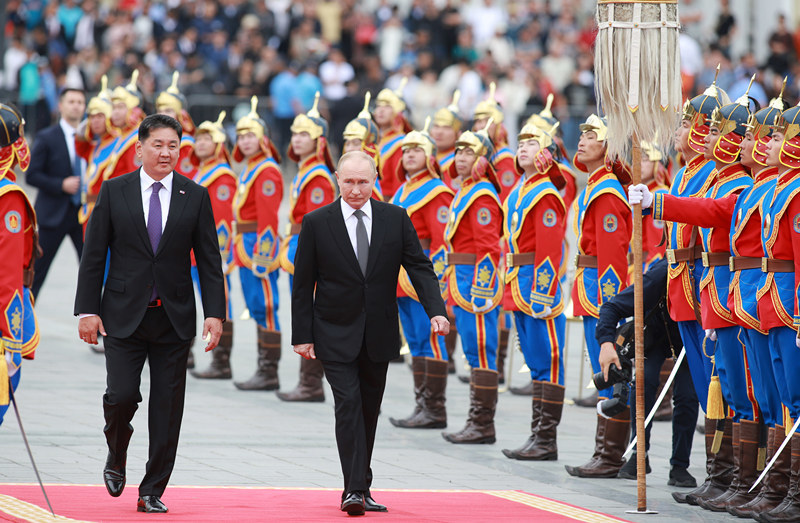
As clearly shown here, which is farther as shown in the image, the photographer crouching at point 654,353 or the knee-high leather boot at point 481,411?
the knee-high leather boot at point 481,411

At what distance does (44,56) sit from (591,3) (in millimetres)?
11062

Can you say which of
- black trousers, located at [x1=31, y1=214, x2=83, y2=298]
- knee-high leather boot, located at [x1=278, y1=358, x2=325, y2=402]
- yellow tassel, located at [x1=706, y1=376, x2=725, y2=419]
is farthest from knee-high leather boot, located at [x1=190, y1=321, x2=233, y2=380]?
yellow tassel, located at [x1=706, y1=376, x2=725, y2=419]

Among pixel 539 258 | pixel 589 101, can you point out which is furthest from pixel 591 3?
pixel 539 258

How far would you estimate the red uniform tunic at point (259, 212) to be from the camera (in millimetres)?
12266

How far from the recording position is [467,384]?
13.0 meters

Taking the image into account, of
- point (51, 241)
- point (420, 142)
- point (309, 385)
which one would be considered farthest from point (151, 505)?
point (51, 241)

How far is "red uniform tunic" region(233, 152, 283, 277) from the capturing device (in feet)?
40.2

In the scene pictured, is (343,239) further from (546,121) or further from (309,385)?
(546,121)

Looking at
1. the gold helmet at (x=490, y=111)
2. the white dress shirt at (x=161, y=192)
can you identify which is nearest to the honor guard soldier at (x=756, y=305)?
the white dress shirt at (x=161, y=192)

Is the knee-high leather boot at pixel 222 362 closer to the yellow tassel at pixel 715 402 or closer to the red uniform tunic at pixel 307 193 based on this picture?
the red uniform tunic at pixel 307 193

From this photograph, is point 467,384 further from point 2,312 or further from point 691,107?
point 2,312

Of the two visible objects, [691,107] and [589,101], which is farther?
[589,101]

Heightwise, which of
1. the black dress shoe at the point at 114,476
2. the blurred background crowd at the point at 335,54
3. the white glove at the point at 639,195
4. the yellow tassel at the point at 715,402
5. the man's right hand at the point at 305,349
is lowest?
the black dress shoe at the point at 114,476

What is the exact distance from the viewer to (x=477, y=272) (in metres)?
10.3
